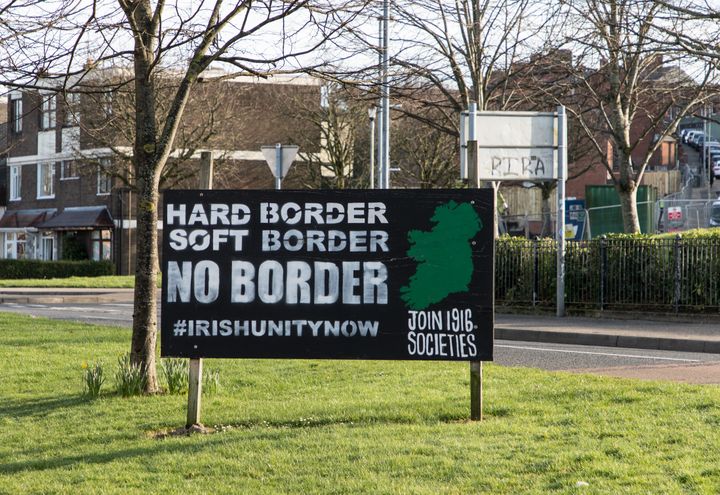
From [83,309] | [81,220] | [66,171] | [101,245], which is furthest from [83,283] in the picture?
[66,171]

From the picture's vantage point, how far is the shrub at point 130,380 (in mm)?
9555

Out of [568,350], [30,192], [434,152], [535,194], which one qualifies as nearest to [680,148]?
[535,194]

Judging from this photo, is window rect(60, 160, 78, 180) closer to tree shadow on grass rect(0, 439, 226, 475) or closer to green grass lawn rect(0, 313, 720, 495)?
green grass lawn rect(0, 313, 720, 495)

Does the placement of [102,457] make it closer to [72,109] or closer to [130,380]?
[130,380]

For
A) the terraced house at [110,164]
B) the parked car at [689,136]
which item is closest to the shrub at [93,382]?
the terraced house at [110,164]

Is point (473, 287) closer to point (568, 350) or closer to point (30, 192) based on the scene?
point (568, 350)

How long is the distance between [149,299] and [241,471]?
140 inches

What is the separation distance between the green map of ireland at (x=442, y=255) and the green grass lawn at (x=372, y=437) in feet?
3.38

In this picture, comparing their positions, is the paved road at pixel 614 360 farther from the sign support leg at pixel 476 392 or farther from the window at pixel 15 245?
the window at pixel 15 245

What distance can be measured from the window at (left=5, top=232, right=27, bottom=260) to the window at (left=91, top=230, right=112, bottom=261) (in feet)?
23.0

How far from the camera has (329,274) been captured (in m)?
8.17

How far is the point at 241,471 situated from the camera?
254 inches

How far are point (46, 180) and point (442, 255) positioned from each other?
50.4 m

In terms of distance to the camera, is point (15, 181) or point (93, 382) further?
point (15, 181)
